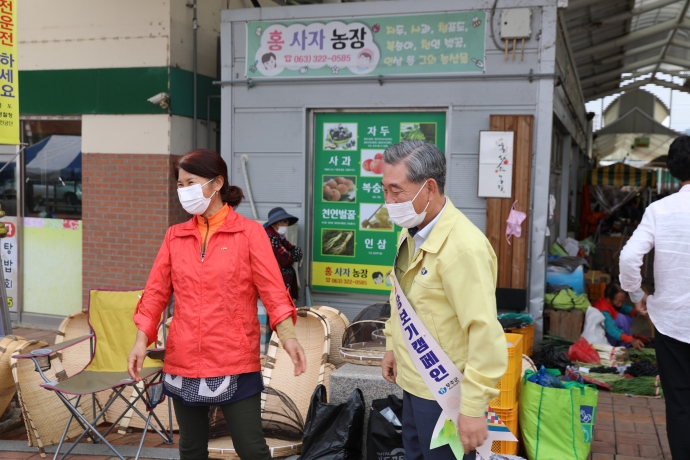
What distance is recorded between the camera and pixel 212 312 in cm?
310

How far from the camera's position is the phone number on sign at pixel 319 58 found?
6809 millimetres

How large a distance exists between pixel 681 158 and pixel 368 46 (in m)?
3.73

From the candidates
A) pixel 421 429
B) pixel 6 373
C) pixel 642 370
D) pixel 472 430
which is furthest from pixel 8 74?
pixel 642 370

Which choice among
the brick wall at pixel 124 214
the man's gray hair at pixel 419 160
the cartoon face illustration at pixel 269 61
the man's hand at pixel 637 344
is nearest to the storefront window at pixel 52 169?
the brick wall at pixel 124 214

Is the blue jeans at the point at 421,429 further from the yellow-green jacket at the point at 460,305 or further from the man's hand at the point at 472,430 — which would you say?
the man's hand at the point at 472,430

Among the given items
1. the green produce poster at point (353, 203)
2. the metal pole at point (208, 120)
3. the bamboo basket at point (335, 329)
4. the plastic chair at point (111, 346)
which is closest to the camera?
the plastic chair at point (111, 346)

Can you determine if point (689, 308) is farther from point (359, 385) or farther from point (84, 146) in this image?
point (84, 146)

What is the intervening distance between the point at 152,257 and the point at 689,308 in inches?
213

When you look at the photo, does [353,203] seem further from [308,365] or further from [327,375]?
[327,375]

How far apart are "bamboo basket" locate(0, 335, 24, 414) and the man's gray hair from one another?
343cm

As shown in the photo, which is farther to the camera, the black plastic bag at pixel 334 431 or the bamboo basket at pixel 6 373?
the bamboo basket at pixel 6 373

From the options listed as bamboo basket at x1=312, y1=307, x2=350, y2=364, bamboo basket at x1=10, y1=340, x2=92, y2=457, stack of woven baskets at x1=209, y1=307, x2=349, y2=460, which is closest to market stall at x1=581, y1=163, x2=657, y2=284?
bamboo basket at x1=312, y1=307, x2=350, y2=364

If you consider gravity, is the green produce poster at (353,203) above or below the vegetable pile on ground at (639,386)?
above

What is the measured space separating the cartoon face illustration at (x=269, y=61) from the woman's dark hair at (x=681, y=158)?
4.34 m
